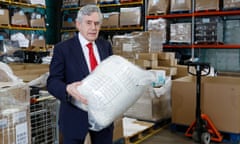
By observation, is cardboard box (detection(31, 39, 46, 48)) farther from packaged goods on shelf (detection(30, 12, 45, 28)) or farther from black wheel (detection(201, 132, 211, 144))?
black wheel (detection(201, 132, 211, 144))

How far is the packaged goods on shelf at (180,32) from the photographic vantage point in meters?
6.64

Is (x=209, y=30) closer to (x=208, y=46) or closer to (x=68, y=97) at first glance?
(x=208, y=46)

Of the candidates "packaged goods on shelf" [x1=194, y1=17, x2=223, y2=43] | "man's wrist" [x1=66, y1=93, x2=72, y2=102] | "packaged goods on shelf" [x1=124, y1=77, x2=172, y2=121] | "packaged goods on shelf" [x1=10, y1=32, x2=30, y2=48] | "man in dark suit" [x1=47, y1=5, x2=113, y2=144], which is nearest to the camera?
"man's wrist" [x1=66, y1=93, x2=72, y2=102]

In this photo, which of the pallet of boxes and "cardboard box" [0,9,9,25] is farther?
"cardboard box" [0,9,9,25]

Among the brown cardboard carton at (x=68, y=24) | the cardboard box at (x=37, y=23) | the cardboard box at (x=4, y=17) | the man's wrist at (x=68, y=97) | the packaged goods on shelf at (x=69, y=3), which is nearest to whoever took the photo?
the man's wrist at (x=68, y=97)

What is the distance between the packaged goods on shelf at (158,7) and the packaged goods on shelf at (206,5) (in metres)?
0.72

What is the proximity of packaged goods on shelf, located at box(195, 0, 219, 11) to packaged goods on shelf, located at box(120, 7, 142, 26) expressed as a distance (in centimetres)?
150

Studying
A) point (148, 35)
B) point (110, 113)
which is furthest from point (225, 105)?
point (110, 113)

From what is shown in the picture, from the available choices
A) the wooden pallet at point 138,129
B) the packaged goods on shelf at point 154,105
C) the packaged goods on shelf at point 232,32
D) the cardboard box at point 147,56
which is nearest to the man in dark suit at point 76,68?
the wooden pallet at point 138,129

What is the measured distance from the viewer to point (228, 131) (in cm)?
390

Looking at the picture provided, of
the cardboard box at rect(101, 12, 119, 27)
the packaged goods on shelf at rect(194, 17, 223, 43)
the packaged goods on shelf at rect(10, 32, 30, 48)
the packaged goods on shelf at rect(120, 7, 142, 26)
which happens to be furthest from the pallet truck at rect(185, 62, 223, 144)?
the packaged goods on shelf at rect(10, 32, 30, 48)

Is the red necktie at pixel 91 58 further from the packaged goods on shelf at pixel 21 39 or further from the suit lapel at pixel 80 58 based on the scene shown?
the packaged goods on shelf at pixel 21 39

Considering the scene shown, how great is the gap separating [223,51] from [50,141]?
5350 millimetres

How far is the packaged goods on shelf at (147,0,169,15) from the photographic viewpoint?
22.9ft
